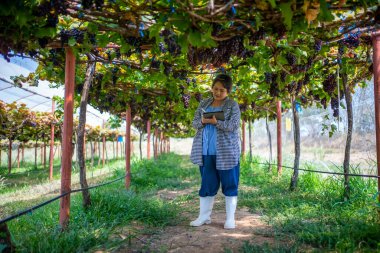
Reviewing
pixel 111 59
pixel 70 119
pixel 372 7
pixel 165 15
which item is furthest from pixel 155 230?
pixel 372 7

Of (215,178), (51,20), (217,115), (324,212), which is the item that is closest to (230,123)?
(217,115)

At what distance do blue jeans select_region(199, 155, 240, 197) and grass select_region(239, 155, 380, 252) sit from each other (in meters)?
0.61

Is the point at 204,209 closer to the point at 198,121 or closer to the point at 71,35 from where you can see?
the point at 198,121

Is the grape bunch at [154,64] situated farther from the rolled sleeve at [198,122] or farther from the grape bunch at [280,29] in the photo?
the grape bunch at [280,29]

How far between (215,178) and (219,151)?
1.08ft

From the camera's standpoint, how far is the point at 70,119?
314 cm

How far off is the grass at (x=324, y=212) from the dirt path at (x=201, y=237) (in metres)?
0.21

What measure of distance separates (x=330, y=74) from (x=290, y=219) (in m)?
Result: 2.15

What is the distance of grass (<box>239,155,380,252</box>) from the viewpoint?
2580 millimetres

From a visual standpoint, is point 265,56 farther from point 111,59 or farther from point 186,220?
point 186,220

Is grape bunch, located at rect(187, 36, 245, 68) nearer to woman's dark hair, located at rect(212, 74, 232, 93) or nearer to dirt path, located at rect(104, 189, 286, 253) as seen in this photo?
woman's dark hair, located at rect(212, 74, 232, 93)

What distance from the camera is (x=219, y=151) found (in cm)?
323

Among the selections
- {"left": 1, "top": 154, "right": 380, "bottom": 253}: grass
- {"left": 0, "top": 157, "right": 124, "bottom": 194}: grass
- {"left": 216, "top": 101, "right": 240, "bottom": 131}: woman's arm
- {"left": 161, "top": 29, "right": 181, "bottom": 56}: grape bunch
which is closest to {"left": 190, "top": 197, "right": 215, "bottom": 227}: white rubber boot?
{"left": 1, "top": 154, "right": 380, "bottom": 253}: grass

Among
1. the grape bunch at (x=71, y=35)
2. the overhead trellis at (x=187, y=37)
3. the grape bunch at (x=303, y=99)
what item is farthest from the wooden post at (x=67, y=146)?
the grape bunch at (x=303, y=99)
